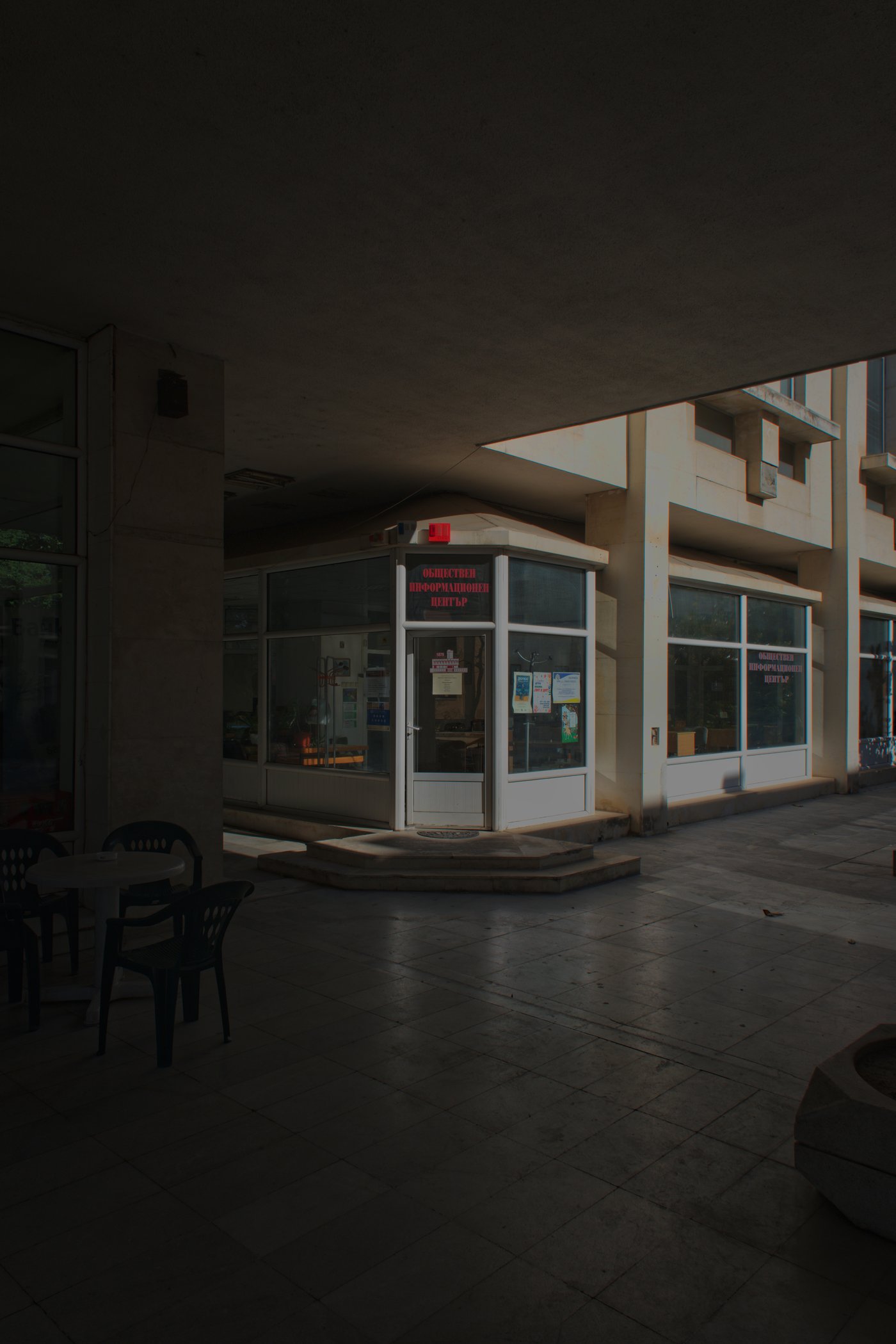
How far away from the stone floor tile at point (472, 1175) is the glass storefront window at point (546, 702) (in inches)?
266

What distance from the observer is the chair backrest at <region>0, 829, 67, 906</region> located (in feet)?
18.0

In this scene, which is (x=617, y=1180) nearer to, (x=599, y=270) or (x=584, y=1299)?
(x=584, y=1299)

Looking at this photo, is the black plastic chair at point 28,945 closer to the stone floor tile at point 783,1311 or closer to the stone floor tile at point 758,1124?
the stone floor tile at point 758,1124

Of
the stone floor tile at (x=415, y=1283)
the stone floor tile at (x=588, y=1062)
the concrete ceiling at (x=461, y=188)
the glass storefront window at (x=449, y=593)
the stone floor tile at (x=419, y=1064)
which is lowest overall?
the stone floor tile at (x=588, y=1062)

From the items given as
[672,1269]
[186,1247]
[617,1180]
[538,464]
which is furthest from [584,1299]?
[538,464]

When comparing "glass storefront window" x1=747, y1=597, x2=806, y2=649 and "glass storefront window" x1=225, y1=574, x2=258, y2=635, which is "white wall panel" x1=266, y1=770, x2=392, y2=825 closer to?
"glass storefront window" x1=225, y1=574, x2=258, y2=635

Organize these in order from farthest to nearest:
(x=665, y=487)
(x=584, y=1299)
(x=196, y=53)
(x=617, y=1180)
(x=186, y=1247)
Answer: (x=665, y=487)
(x=196, y=53)
(x=617, y=1180)
(x=186, y=1247)
(x=584, y=1299)

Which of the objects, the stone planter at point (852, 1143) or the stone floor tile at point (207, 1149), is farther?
the stone floor tile at point (207, 1149)

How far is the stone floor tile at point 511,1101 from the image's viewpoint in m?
3.84

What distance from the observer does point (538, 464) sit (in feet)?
33.6

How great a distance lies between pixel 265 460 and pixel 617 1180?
8317 millimetres

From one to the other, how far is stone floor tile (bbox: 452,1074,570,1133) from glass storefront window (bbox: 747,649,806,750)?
11356mm

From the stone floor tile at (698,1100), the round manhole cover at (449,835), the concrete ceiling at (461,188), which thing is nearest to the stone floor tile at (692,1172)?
the stone floor tile at (698,1100)

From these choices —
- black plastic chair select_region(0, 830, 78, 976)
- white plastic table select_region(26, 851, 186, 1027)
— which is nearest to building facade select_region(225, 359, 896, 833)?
black plastic chair select_region(0, 830, 78, 976)
